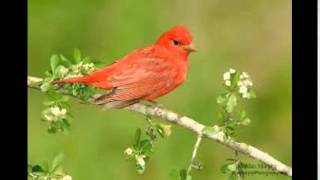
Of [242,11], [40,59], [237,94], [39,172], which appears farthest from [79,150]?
[242,11]

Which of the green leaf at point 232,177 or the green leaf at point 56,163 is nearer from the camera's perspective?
the green leaf at point 56,163

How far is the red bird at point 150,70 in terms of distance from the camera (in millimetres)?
2020

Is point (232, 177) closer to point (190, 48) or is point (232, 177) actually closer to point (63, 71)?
point (190, 48)

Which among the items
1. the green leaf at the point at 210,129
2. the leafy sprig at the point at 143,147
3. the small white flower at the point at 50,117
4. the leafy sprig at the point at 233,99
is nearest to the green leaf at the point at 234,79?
the leafy sprig at the point at 233,99


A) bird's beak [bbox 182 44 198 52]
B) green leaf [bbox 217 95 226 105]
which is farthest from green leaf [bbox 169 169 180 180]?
bird's beak [bbox 182 44 198 52]

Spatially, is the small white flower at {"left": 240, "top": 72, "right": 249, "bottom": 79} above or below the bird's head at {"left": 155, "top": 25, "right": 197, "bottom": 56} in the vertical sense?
below

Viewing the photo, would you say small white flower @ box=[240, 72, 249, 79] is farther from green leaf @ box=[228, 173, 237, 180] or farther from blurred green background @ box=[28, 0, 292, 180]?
green leaf @ box=[228, 173, 237, 180]

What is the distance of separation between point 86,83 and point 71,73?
0.05 metres

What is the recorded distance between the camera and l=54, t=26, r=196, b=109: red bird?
79.5 inches

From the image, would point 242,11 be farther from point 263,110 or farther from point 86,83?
point 86,83

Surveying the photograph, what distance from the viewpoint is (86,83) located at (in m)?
1.98

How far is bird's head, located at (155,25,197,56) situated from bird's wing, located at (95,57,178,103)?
40mm

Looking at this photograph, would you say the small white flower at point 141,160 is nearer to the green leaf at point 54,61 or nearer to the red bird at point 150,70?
the red bird at point 150,70
